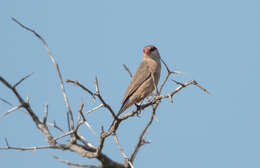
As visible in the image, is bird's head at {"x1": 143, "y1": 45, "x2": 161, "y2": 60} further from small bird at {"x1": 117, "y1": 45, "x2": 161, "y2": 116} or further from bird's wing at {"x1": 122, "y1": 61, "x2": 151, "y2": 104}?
bird's wing at {"x1": 122, "y1": 61, "x2": 151, "y2": 104}

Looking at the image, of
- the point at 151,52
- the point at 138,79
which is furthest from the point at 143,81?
the point at 151,52

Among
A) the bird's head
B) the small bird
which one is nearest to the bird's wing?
the small bird

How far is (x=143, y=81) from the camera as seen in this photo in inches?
262

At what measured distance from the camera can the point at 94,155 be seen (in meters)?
3.38

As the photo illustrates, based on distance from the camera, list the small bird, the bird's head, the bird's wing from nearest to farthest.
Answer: the small bird, the bird's wing, the bird's head

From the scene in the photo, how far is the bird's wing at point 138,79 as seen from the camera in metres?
6.36

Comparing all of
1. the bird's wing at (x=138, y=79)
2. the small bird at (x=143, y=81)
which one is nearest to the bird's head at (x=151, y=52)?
the small bird at (x=143, y=81)

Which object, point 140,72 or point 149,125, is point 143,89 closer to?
point 140,72

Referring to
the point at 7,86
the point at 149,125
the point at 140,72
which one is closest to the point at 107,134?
the point at 149,125

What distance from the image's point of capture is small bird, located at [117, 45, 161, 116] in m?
6.23

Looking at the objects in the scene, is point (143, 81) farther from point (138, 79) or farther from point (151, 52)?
point (151, 52)

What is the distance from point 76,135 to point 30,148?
0.42 metres

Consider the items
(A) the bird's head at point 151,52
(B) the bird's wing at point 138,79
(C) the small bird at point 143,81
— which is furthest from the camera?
(A) the bird's head at point 151,52

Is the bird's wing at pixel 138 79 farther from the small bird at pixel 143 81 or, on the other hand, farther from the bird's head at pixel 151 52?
the bird's head at pixel 151 52
